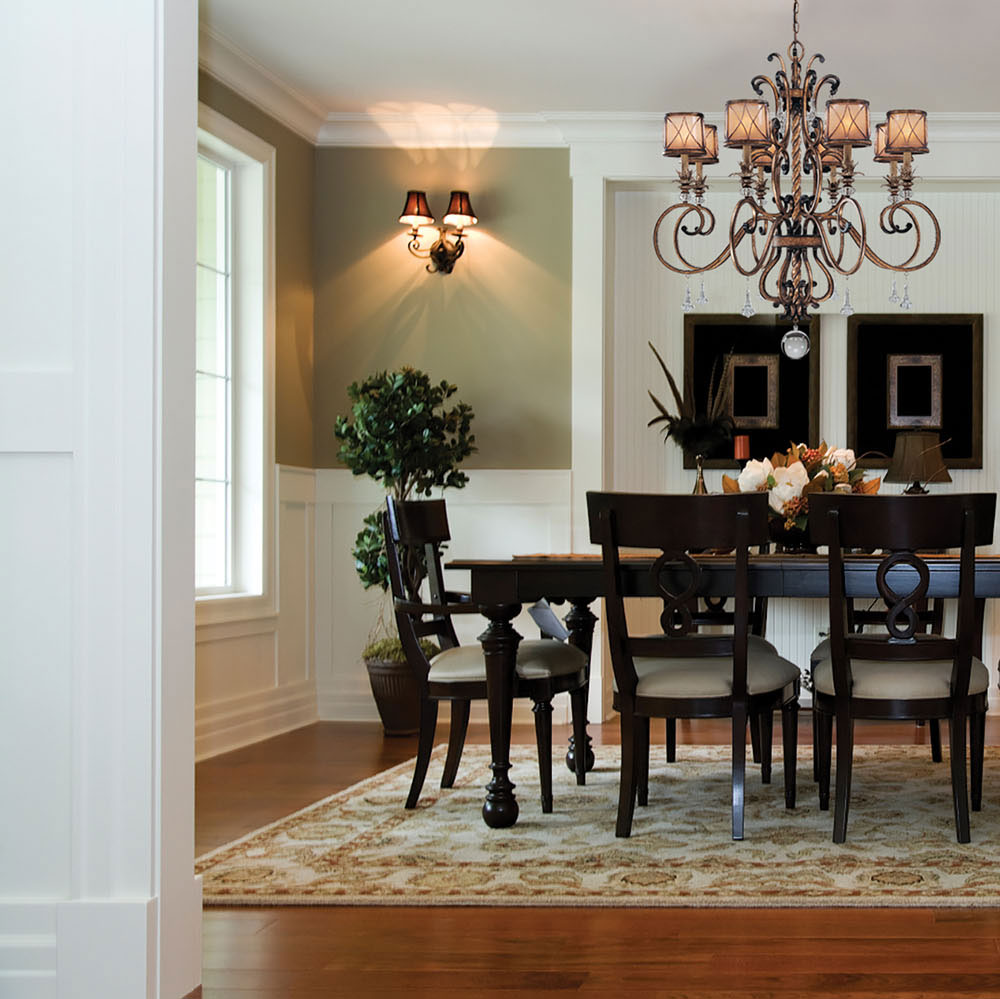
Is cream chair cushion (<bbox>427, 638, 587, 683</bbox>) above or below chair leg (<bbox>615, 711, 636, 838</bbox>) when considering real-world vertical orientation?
above

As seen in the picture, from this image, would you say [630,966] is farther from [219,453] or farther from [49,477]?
[219,453]

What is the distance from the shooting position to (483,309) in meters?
6.27

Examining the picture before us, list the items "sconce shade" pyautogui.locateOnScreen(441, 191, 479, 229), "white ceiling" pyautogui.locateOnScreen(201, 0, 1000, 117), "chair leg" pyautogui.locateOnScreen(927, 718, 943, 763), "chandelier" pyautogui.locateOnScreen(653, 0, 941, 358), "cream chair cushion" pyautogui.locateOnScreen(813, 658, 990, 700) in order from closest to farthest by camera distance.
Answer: "cream chair cushion" pyautogui.locateOnScreen(813, 658, 990, 700) < "chandelier" pyautogui.locateOnScreen(653, 0, 941, 358) < "chair leg" pyautogui.locateOnScreen(927, 718, 943, 763) < "white ceiling" pyautogui.locateOnScreen(201, 0, 1000, 117) < "sconce shade" pyautogui.locateOnScreen(441, 191, 479, 229)

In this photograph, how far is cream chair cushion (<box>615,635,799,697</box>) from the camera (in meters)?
3.48

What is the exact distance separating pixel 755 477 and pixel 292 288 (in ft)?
9.23

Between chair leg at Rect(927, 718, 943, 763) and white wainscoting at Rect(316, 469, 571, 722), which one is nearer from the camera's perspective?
chair leg at Rect(927, 718, 943, 763)

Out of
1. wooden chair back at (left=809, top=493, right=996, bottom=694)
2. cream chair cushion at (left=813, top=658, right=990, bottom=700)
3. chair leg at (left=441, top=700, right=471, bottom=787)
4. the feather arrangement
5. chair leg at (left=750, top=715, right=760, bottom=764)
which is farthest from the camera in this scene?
the feather arrangement

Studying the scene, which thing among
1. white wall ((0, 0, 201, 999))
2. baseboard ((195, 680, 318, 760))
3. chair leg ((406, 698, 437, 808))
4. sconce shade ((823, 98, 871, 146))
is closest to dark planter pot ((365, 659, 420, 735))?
baseboard ((195, 680, 318, 760))

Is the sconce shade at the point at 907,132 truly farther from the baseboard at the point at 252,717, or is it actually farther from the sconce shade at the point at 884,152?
the baseboard at the point at 252,717

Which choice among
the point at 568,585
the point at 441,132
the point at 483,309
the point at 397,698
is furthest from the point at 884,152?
the point at 397,698

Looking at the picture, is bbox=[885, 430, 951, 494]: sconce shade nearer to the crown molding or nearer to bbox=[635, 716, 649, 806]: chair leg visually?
bbox=[635, 716, 649, 806]: chair leg

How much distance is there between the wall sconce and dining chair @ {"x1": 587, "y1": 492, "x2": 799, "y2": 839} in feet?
9.67

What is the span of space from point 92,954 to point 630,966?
97 centimetres

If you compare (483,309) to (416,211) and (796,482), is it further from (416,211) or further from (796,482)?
(796,482)
